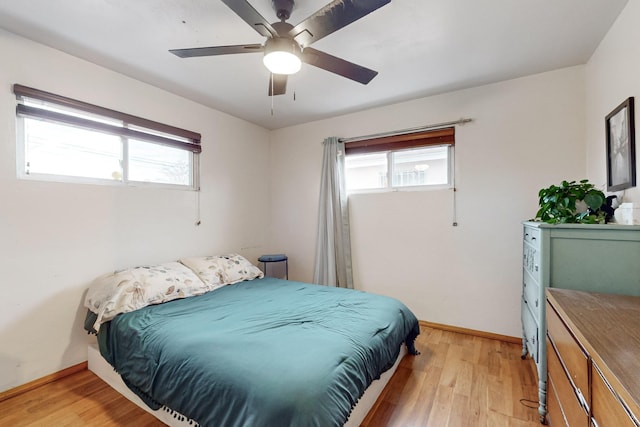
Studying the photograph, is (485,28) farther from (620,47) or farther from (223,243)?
(223,243)

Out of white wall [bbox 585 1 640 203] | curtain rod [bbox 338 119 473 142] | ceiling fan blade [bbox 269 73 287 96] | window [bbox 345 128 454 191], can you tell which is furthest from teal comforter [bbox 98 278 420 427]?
curtain rod [bbox 338 119 473 142]

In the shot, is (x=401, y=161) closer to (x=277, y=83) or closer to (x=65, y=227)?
(x=277, y=83)

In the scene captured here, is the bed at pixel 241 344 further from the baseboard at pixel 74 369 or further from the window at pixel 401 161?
the window at pixel 401 161

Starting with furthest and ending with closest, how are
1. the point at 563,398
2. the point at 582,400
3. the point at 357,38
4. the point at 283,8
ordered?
the point at 357,38, the point at 283,8, the point at 563,398, the point at 582,400

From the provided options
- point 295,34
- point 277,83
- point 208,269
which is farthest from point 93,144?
point 295,34

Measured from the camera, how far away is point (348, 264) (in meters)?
3.34

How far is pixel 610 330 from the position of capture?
92cm

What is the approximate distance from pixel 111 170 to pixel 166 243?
0.82 metres

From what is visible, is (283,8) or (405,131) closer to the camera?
(283,8)

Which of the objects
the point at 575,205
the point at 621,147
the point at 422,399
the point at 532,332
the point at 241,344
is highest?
Result: the point at 621,147

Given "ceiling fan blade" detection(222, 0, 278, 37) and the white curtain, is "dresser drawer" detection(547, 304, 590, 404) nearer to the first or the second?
"ceiling fan blade" detection(222, 0, 278, 37)

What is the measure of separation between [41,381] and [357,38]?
3358 millimetres

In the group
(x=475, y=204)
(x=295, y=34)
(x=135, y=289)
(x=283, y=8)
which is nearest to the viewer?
(x=295, y=34)

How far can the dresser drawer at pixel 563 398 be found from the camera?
953 millimetres
